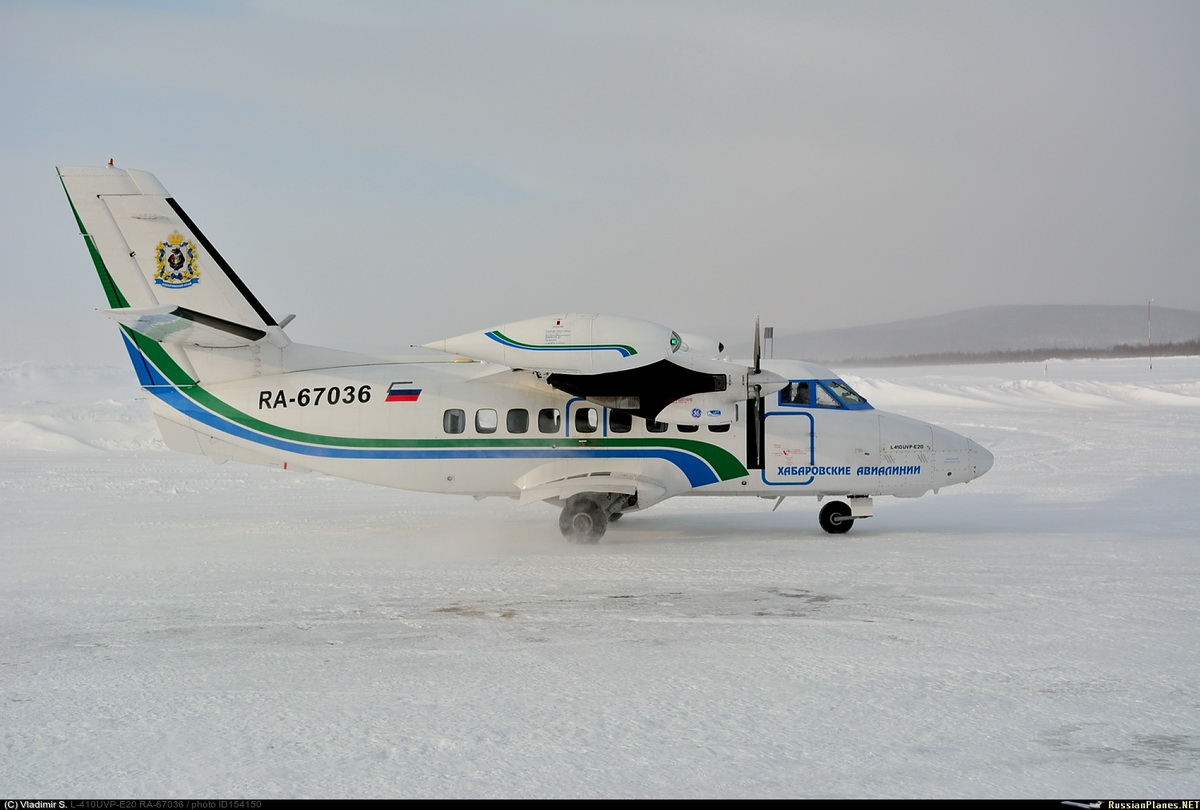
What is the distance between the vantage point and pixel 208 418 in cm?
1420

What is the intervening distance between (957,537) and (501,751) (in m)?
9.80

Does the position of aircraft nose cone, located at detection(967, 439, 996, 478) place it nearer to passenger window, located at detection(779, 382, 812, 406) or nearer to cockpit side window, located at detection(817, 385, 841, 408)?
cockpit side window, located at detection(817, 385, 841, 408)

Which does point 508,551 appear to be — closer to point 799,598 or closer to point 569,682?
point 799,598

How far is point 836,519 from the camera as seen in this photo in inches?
560

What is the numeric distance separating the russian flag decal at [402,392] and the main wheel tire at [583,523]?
2940mm

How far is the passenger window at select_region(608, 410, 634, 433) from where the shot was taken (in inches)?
552

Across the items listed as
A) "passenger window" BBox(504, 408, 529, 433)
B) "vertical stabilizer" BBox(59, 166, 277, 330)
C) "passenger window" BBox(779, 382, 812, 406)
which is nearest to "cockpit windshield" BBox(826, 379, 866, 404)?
"passenger window" BBox(779, 382, 812, 406)

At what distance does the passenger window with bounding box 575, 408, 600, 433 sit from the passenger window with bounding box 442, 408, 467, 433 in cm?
171

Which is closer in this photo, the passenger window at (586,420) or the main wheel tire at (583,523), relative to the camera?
the main wheel tire at (583,523)

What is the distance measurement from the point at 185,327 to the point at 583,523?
6290mm

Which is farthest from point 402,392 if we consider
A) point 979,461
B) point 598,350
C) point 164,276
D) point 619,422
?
point 979,461

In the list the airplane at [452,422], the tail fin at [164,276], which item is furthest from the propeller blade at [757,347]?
the tail fin at [164,276]

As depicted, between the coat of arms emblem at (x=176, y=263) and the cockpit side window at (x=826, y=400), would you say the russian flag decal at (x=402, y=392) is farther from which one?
the cockpit side window at (x=826, y=400)

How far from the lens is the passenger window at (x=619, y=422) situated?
1402 cm
